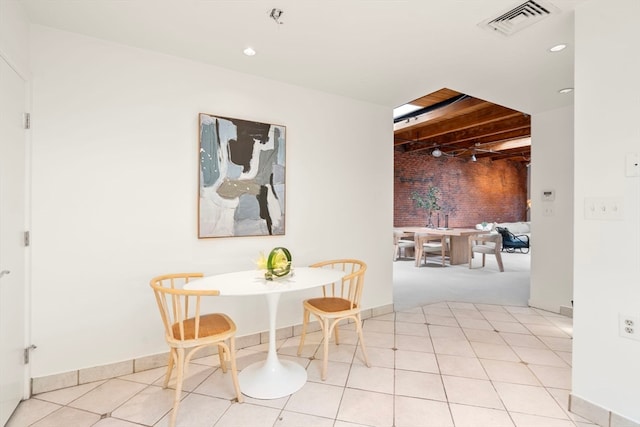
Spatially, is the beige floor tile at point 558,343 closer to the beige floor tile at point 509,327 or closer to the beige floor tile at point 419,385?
the beige floor tile at point 509,327

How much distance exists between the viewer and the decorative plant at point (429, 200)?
28.1 ft

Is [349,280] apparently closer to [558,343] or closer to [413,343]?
[413,343]

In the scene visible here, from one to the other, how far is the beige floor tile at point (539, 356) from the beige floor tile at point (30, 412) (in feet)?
11.0

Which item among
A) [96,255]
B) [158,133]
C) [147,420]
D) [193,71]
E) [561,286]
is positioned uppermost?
[193,71]

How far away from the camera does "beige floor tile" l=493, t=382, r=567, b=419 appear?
73.7 inches

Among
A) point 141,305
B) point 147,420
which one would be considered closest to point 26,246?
point 141,305

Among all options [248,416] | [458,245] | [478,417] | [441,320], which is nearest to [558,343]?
[441,320]

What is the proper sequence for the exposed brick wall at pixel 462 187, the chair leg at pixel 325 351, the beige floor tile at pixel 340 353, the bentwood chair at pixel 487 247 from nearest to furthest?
the chair leg at pixel 325 351 → the beige floor tile at pixel 340 353 → the bentwood chair at pixel 487 247 → the exposed brick wall at pixel 462 187

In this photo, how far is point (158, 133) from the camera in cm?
243

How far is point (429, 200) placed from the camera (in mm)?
8727

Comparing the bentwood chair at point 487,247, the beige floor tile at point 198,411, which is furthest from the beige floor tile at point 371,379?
the bentwood chair at point 487,247

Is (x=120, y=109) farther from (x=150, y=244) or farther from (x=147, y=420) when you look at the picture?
(x=147, y=420)

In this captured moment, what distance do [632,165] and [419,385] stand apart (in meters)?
1.81

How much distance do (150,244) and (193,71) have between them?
144cm
